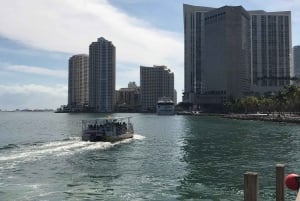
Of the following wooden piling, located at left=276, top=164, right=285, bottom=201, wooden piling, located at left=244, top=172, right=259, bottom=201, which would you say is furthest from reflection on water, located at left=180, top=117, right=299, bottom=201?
wooden piling, located at left=244, top=172, right=259, bottom=201

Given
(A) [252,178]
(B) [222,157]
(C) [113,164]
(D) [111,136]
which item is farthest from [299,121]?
(A) [252,178]

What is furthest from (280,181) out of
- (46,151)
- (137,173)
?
(46,151)

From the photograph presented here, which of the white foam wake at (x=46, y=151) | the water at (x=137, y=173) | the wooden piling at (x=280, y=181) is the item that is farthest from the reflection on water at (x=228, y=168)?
the white foam wake at (x=46, y=151)

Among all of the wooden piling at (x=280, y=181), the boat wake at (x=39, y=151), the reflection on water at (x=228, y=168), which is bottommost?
the reflection on water at (x=228, y=168)

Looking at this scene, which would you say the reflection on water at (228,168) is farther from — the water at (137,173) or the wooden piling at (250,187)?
the wooden piling at (250,187)

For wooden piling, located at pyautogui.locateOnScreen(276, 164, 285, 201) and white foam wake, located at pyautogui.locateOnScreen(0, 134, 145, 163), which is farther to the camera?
white foam wake, located at pyautogui.locateOnScreen(0, 134, 145, 163)

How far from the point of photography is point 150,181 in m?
36.5

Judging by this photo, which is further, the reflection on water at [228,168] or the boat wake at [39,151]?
the boat wake at [39,151]

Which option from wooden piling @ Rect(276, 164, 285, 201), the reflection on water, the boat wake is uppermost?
wooden piling @ Rect(276, 164, 285, 201)

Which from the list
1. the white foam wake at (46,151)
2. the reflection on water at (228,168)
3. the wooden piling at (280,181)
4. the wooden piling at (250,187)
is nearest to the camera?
the wooden piling at (250,187)

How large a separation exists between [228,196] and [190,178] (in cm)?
791

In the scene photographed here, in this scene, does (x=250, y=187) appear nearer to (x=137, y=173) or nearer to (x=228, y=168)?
(x=137, y=173)

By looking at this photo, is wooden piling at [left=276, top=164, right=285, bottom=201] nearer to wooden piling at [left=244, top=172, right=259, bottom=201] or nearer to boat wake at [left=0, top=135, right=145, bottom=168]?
wooden piling at [left=244, top=172, right=259, bottom=201]

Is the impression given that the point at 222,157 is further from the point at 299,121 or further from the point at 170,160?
the point at 299,121
